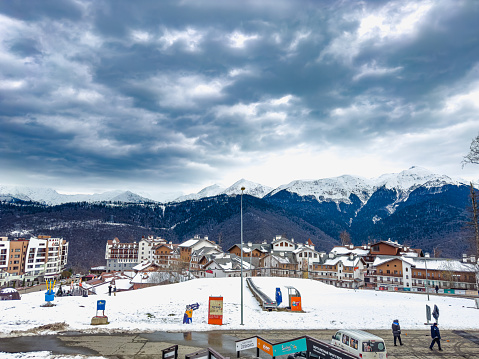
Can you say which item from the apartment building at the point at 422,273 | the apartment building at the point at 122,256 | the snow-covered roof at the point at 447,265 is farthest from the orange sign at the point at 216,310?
the apartment building at the point at 122,256

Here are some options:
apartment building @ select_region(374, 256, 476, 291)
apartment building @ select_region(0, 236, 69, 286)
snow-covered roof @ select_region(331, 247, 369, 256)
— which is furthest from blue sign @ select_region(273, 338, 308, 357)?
apartment building @ select_region(0, 236, 69, 286)

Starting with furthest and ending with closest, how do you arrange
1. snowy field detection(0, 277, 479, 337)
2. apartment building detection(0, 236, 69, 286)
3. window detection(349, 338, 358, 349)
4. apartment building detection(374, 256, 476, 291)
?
apartment building detection(0, 236, 69, 286) → apartment building detection(374, 256, 476, 291) → snowy field detection(0, 277, 479, 337) → window detection(349, 338, 358, 349)

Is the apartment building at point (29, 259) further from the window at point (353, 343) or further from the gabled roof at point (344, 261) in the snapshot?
the window at point (353, 343)

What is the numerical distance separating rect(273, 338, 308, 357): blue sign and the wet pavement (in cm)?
270

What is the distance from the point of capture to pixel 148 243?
5950 inches

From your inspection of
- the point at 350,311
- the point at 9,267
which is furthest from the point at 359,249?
the point at 9,267

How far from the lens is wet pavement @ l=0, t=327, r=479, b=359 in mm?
19391

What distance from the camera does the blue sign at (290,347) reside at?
659 inches

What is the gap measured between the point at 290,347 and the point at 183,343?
327 inches

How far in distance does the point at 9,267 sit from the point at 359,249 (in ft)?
418

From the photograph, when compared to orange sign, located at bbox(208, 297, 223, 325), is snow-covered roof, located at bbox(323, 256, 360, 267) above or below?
above

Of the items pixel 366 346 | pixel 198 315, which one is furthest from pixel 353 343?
pixel 198 315

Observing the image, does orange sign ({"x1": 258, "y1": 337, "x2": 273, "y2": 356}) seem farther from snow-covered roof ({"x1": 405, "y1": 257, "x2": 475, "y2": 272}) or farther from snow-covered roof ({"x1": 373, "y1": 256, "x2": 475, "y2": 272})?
snow-covered roof ({"x1": 405, "y1": 257, "x2": 475, "y2": 272})

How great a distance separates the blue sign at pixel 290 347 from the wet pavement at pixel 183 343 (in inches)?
106
